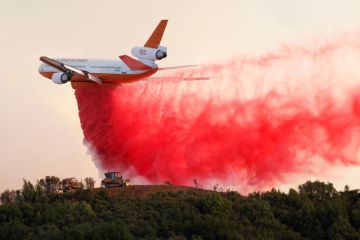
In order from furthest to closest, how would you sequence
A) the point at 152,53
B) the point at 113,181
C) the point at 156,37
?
the point at 156,37
the point at 152,53
the point at 113,181

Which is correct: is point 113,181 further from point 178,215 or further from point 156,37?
point 178,215

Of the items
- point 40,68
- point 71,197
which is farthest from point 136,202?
point 40,68

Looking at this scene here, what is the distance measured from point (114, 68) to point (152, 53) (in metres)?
7.10

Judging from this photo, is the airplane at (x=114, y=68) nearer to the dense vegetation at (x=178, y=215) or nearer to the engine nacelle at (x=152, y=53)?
the engine nacelle at (x=152, y=53)

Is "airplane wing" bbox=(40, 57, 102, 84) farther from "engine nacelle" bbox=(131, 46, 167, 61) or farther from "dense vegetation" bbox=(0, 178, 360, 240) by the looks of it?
"dense vegetation" bbox=(0, 178, 360, 240)

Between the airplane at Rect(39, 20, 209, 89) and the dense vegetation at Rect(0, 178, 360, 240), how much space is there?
61.4ft

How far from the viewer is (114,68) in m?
166

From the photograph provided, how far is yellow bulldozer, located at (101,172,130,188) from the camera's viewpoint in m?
159

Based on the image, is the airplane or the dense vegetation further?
the airplane

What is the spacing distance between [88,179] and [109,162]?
7.30 meters

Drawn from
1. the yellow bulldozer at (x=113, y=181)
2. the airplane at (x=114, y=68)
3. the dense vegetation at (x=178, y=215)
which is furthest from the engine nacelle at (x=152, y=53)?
the dense vegetation at (x=178, y=215)

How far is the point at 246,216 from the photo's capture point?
143m

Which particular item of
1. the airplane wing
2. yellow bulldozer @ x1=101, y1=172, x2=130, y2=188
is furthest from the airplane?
yellow bulldozer @ x1=101, y1=172, x2=130, y2=188

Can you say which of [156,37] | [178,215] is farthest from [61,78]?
[178,215]
